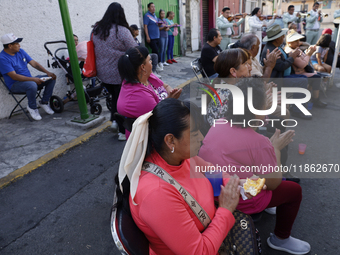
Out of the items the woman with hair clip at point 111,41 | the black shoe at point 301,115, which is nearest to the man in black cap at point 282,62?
the black shoe at point 301,115

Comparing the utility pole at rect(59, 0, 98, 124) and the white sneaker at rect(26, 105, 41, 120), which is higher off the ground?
the utility pole at rect(59, 0, 98, 124)

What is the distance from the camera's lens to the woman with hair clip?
395cm

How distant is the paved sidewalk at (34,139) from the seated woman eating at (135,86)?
5.94 feet

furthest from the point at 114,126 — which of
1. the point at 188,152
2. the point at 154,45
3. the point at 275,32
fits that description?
the point at 154,45

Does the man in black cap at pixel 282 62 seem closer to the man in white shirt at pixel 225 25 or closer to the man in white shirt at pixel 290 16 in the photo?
the man in white shirt at pixel 225 25

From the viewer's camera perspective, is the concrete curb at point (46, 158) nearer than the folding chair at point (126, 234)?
No

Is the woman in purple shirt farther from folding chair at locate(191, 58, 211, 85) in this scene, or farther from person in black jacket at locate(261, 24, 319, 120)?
person in black jacket at locate(261, 24, 319, 120)

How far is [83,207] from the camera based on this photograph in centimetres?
293

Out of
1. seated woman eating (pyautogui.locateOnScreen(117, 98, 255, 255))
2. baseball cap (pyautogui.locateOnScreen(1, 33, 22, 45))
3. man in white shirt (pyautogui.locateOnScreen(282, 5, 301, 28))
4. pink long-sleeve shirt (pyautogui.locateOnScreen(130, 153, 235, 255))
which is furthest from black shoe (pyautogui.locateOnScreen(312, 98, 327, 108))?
man in white shirt (pyautogui.locateOnScreen(282, 5, 301, 28))

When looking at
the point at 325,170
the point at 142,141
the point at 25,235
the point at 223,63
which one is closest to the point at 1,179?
the point at 25,235

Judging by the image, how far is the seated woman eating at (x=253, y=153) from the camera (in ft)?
6.30

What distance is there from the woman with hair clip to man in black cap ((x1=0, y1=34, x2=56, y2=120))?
1768mm

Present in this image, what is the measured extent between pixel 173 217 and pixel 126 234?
243 mm

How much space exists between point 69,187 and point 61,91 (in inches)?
148
